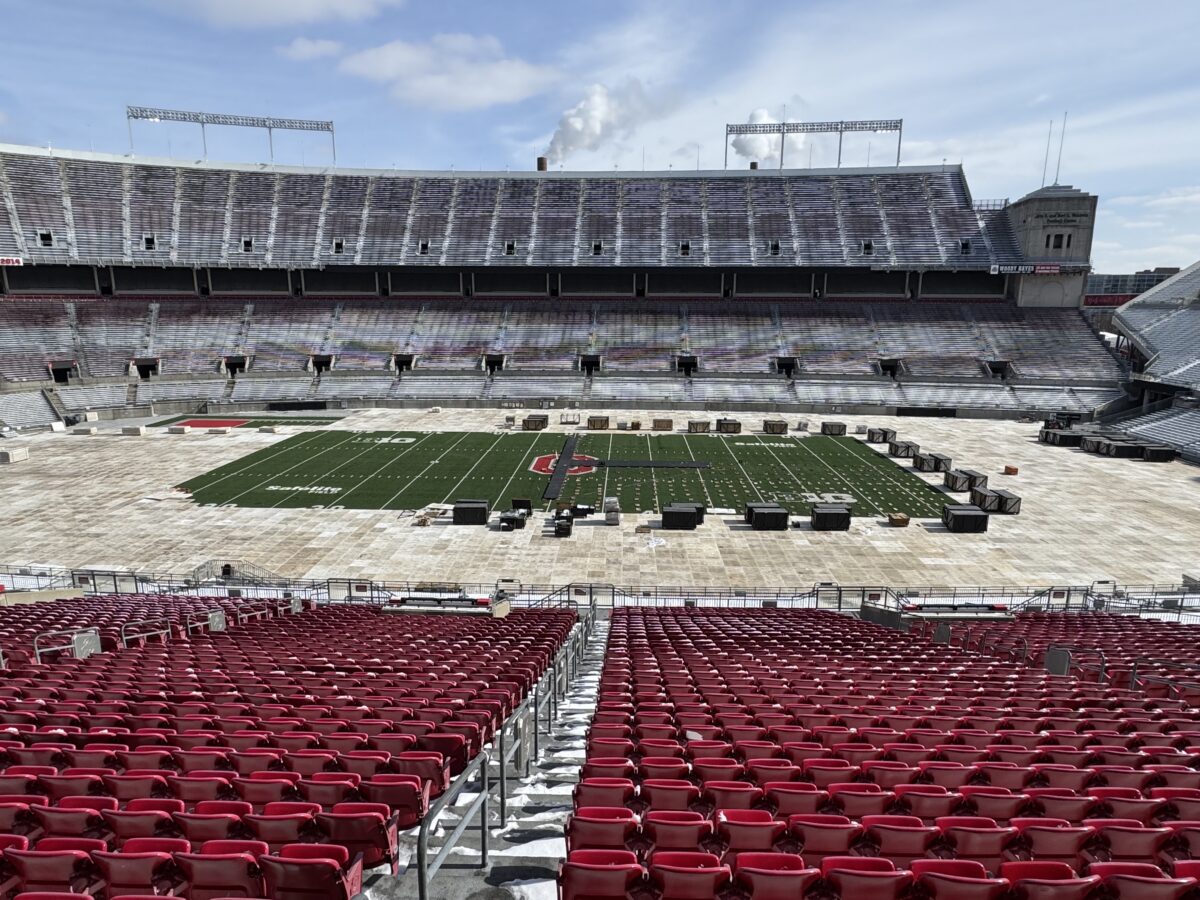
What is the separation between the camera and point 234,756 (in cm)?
663

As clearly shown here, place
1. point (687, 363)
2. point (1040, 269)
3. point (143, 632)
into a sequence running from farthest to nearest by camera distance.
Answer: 1. point (687, 363)
2. point (1040, 269)
3. point (143, 632)

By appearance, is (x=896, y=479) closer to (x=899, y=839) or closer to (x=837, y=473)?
(x=837, y=473)

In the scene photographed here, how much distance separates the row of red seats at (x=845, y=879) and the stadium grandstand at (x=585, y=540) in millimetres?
30

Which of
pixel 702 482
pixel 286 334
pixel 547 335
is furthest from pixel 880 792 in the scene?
pixel 286 334

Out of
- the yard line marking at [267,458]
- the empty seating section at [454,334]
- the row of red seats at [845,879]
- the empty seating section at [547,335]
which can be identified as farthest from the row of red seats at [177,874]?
the empty seating section at [454,334]

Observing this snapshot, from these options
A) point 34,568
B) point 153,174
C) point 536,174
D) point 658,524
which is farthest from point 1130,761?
point 153,174

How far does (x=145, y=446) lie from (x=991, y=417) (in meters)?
63.2

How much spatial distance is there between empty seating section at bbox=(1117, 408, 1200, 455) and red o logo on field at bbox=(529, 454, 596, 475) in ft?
124

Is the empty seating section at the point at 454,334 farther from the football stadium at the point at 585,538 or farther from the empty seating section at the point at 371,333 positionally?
the empty seating section at the point at 371,333

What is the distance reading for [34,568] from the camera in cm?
2547

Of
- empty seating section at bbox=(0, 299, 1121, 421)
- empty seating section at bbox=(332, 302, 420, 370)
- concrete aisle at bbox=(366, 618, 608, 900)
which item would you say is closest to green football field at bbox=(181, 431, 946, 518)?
empty seating section at bbox=(0, 299, 1121, 421)

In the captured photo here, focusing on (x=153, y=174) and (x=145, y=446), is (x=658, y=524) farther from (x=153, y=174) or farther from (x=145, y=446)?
(x=153, y=174)

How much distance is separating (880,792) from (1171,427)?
56.2 meters

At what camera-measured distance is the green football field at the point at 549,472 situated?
115ft
